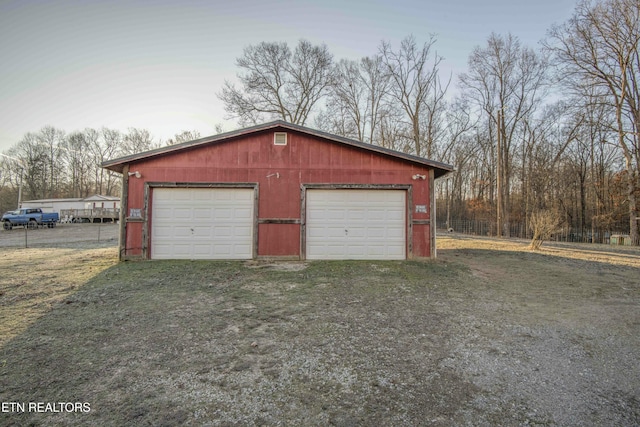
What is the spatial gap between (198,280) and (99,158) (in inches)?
1734

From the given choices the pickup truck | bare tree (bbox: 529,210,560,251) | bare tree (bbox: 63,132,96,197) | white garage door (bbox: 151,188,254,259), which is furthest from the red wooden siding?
bare tree (bbox: 63,132,96,197)

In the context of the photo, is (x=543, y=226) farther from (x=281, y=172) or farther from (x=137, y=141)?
(x=137, y=141)

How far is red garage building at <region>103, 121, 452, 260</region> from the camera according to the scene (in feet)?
29.7

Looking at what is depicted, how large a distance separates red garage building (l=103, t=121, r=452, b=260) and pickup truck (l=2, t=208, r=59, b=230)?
2085cm

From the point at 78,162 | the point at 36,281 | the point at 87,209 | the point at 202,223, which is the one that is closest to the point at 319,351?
the point at 36,281

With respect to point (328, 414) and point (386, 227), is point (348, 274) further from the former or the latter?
point (328, 414)

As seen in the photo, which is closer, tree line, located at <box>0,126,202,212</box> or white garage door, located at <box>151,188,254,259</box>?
white garage door, located at <box>151,188,254,259</box>

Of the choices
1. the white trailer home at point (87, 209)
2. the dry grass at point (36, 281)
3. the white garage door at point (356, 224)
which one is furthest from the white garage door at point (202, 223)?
the white trailer home at point (87, 209)

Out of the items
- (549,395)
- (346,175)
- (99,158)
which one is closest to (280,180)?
(346,175)

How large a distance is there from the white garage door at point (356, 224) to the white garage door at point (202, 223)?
6.34 ft

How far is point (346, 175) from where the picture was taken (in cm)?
927

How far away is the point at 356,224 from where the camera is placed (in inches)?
364

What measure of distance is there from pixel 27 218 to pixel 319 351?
2910 centimetres

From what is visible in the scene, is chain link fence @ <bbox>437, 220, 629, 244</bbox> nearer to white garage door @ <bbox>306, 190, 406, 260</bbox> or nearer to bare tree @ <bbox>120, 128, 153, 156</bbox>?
white garage door @ <bbox>306, 190, 406, 260</bbox>
